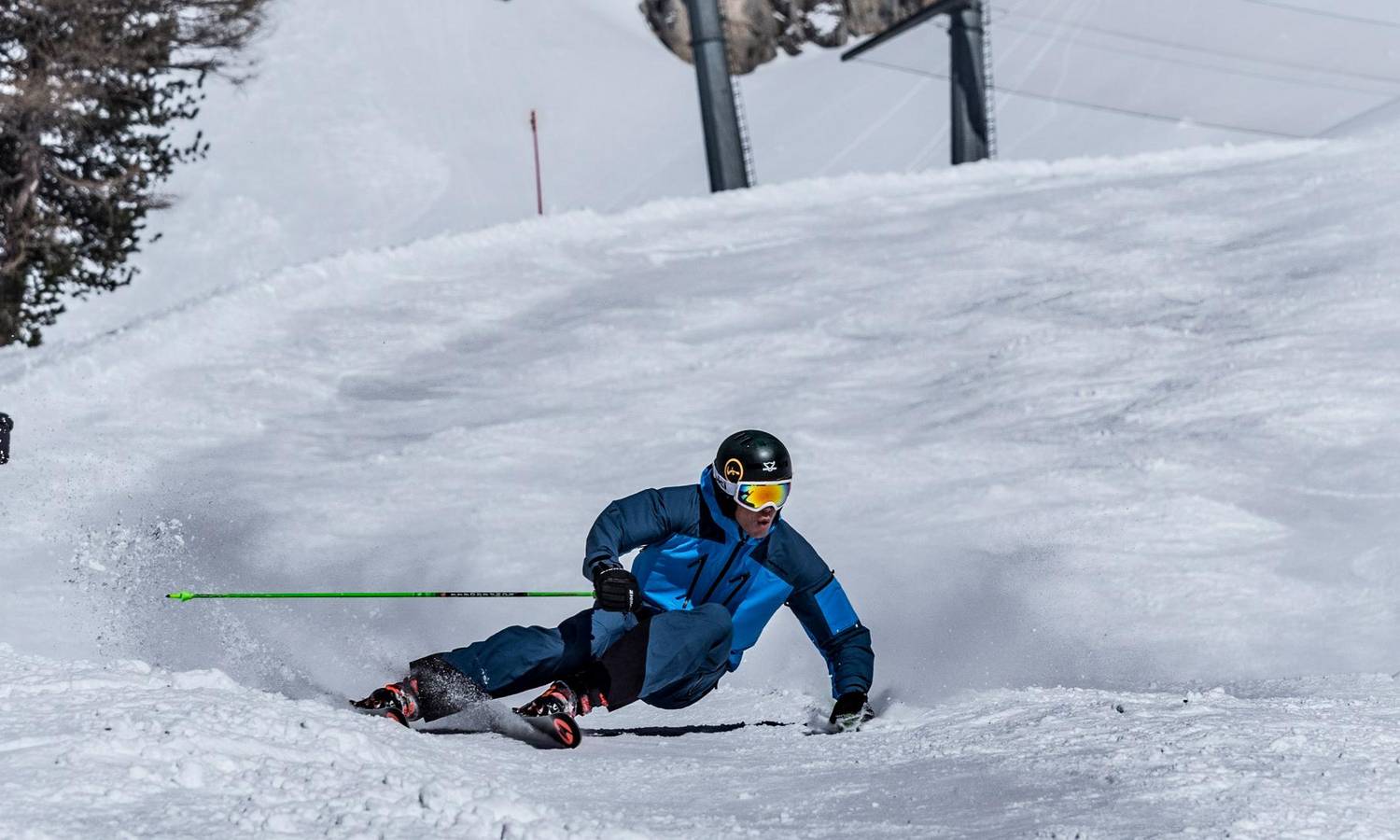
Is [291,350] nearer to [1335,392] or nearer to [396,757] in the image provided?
[1335,392]

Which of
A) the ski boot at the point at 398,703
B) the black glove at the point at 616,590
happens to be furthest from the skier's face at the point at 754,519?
the ski boot at the point at 398,703

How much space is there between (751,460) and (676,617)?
0.60 meters

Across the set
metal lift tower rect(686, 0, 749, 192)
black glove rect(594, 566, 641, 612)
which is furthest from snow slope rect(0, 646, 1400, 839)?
metal lift tower rect(686, 0, 749, 192)

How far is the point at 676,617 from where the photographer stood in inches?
216

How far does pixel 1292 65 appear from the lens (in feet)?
140

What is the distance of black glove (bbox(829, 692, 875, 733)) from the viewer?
5.46 m

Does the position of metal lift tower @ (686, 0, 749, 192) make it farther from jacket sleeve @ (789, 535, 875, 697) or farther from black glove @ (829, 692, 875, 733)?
black glove @ (829, 692, 875, 733)

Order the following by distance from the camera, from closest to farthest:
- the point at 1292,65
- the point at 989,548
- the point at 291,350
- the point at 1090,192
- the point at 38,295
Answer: the point at 989,548 → the point at 291,350 → the point at 1090,192 → the point at 38,295 → the point at 1292,65

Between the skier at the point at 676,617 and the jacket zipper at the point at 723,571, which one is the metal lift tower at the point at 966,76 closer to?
the skier at the point at 676,617

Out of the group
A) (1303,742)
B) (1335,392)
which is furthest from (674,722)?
(1335,392)

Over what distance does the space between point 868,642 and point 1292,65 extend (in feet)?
135

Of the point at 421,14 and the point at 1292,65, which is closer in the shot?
the point at 1292,65

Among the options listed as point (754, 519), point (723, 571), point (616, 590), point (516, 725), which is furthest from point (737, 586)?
point (516, 725)

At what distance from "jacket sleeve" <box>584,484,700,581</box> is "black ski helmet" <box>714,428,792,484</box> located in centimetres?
18
